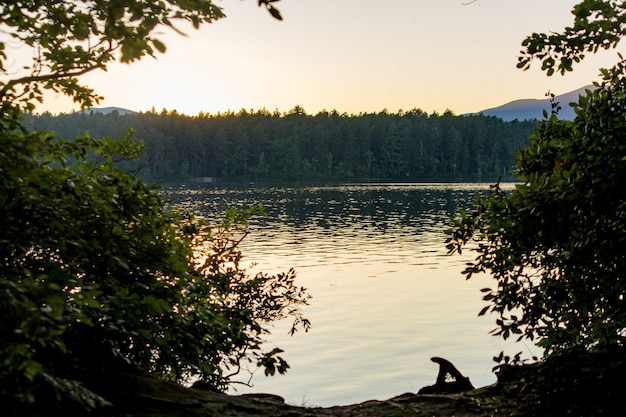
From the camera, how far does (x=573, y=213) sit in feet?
20.9

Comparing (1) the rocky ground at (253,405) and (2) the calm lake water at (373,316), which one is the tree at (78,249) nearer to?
(1) the rocky ground at (253,405)

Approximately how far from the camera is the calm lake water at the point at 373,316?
1855cm

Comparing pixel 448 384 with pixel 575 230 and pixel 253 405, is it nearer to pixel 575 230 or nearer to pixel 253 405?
pixel 253 405

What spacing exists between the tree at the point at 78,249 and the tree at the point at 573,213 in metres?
3.30

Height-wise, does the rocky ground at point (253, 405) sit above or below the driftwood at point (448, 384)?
above

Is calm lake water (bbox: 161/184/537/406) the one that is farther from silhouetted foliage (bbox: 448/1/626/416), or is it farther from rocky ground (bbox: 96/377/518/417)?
silhouetted foliage (bbox: 448/1/626/416)

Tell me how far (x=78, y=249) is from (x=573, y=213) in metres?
4.71

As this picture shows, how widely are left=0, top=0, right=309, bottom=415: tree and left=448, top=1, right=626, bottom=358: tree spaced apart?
10.8ft

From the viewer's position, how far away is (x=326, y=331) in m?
24.0

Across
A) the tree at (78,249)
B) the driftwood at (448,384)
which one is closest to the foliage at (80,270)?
the tree at (78,249)

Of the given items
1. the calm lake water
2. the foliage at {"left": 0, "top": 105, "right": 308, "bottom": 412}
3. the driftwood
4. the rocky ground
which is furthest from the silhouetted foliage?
the calm lake water

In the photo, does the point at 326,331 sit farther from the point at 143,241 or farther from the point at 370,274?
the point at 143,241

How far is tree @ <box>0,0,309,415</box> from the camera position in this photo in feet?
12.2

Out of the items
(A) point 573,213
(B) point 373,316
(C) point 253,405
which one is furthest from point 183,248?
(B) point 373,316
